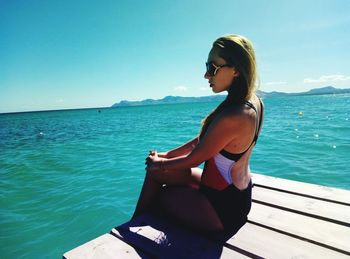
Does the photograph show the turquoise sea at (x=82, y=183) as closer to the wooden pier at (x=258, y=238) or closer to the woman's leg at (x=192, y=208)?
the wooden pier at (x=258, y=238)

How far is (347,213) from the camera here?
8.91 ft

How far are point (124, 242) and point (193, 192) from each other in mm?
817

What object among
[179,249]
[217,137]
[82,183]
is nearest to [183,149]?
[217,137]

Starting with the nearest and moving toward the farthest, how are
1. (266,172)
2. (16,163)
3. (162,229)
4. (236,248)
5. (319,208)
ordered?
(236,248)
(162,229)
(319,208)
(266,172)
(16,163)

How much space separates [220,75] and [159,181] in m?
1.23

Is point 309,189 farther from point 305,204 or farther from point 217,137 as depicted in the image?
point 217,137

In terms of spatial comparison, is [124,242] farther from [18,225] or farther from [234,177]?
[18,225]

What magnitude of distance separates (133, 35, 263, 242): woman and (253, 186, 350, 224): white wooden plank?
2.80 ft

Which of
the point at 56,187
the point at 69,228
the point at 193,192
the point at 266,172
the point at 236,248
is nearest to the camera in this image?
the point at 236,248

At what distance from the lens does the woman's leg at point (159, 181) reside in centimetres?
251

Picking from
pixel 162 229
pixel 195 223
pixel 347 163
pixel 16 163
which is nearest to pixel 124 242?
pixel 162 229

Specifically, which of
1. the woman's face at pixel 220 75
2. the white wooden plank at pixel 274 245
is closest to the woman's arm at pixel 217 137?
the woman's face at pixel 220 75

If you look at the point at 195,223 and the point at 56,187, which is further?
the point at 56,187

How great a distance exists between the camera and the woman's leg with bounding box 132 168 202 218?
2.51 m
